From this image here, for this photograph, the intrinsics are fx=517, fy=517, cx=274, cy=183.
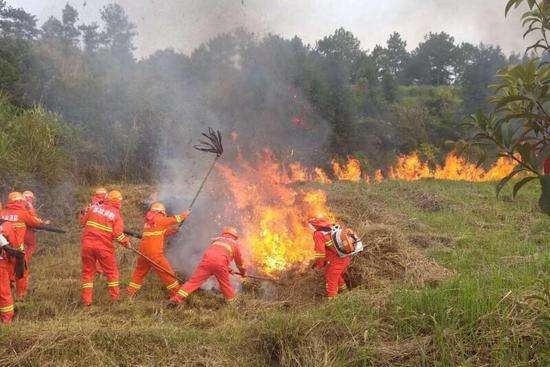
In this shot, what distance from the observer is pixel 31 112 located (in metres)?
13.0

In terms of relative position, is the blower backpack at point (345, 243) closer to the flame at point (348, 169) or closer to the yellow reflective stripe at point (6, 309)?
the yellow reflective stripe at point (6, 309)

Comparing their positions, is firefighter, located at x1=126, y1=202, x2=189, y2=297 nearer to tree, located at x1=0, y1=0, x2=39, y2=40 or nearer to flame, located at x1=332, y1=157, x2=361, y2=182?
flame, located at x1=332, y1=157, x2=361, y2=182

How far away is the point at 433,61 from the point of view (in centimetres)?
5006

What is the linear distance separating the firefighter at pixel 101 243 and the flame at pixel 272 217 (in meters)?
2.69

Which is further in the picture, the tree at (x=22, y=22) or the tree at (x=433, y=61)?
the tree at (x=433, y=61)

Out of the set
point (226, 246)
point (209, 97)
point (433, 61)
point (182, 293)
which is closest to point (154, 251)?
point (182, 293)

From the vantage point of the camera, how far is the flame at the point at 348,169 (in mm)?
23059

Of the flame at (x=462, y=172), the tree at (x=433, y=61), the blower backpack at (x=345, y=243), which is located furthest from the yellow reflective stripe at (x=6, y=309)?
the tree at (x=433, y=61)

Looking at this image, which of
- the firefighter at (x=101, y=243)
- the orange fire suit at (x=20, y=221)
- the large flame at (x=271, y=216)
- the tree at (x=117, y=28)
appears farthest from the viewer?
the tree at (x=117, y=28)


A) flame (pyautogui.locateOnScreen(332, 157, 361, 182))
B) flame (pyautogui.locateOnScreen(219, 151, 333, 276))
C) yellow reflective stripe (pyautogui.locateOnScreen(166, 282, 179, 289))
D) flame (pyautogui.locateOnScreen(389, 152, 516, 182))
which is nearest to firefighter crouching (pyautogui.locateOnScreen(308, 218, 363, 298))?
flame (pyautogui.locateOnScreen(219, 151, 333, 276))

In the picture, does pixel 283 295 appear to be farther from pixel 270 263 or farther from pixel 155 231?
pixel 155 231

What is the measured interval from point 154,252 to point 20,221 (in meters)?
2.38

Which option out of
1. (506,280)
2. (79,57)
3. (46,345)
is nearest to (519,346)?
(506,280)

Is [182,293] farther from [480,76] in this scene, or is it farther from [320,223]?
[480,76]
